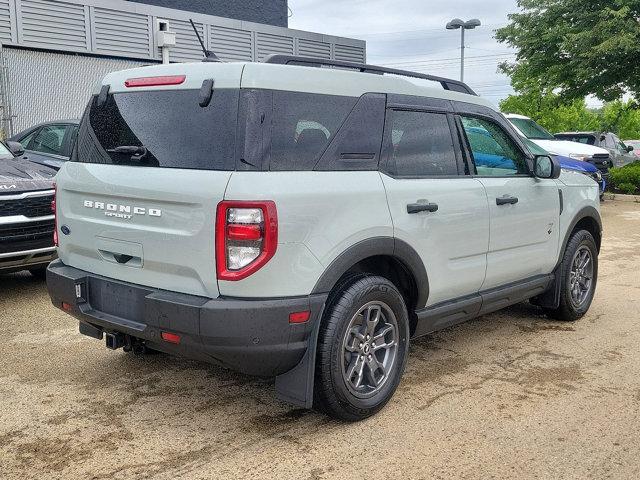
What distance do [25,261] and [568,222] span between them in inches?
189

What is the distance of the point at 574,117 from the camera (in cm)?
4559

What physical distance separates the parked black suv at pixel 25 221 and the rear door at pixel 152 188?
2397 millimetres

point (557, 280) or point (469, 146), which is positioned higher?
point (469, 146)

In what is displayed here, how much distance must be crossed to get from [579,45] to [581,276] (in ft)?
43.1

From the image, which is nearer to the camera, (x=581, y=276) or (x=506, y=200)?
(x=506, y=200)

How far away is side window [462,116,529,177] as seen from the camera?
4.66 m

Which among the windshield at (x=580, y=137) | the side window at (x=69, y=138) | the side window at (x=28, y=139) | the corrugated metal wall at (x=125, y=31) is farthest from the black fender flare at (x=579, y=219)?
the windshield at (x=580, y=137)

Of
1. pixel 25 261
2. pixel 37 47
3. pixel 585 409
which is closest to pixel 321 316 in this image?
pixel 585 409

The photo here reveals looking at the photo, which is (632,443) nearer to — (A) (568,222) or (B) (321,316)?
(B) (321,316)

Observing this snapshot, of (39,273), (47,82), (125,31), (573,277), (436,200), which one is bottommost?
(39,273)

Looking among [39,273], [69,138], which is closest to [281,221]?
[39,273]

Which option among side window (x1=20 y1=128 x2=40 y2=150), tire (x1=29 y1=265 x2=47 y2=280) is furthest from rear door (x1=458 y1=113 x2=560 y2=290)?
side window (x1=20 y1=128 x2=40 y2=150)

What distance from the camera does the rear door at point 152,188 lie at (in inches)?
130

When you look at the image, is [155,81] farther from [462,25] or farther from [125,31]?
[462,25]
